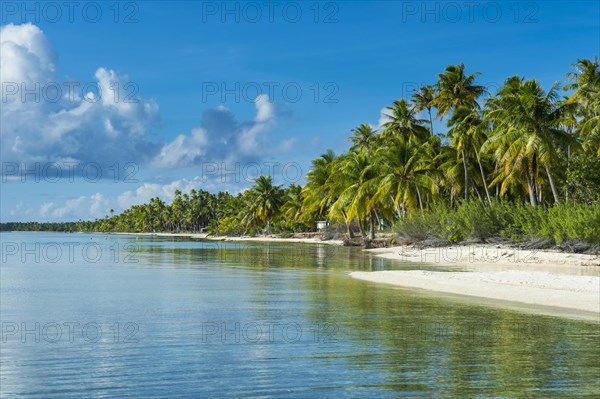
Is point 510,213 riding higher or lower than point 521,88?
lower

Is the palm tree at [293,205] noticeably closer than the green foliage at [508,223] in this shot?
No

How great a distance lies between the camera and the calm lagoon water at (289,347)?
968 centimetres

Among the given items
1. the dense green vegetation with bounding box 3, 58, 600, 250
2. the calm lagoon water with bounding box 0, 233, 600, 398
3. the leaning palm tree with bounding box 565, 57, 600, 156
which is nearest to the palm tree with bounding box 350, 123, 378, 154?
the dense green vegetation with bounding box 3, 58, 600, 250

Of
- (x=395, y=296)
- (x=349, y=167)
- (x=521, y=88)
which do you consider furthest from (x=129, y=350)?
(x=349, y=167)

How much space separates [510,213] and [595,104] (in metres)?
12.0

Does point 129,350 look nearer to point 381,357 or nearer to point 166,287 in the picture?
point 381,357

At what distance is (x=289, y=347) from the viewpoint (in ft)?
42.3

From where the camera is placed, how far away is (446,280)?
82.7ft

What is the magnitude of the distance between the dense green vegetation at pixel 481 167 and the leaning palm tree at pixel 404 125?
98 millimetres

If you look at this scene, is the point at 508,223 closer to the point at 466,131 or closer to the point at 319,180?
the point at 466,131

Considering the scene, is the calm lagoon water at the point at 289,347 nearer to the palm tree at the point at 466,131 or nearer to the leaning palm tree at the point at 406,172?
the palm tree at the point at 466,131

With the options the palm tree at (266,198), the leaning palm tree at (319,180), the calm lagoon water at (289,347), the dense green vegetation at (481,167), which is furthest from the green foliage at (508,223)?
the palm tree at (266,198)

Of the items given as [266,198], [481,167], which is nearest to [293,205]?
[266,198]

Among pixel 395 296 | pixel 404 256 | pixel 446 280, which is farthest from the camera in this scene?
pixel 404 256
